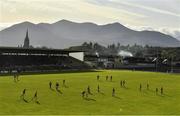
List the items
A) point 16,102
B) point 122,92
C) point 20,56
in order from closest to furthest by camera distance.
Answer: point 16,102 < point 122,92 < point 20,56

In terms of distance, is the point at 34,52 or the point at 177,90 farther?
the point at 34,52

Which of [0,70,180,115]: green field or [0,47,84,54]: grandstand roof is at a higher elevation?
[0,47,84,54]: grandstand roof

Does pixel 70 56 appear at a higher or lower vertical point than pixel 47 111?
higher

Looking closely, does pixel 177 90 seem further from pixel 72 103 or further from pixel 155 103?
pixel 72 103

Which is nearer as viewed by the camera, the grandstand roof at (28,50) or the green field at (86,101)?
the green field at (86,101)

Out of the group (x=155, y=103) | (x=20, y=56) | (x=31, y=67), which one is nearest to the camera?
(x=155, y=103)

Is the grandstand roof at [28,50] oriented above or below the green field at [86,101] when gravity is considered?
above

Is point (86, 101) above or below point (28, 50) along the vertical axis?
below

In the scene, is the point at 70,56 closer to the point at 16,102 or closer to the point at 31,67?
the point at 31,67

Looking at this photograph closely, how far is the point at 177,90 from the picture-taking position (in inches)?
2771

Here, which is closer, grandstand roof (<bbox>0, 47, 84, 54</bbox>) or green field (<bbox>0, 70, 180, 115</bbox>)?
green field (<bbox>0, 70, 180, 115</bbox>)

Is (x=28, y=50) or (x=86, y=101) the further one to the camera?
(x=28, y=50)

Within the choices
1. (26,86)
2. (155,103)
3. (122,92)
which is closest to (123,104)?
(155,103)

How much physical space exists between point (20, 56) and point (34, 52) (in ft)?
19.8
